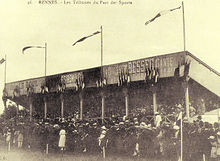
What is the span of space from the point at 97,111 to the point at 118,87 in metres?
4.10

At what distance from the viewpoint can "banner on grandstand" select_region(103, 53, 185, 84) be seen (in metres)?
17.8

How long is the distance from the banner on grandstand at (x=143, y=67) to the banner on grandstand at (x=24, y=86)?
21.7 feet

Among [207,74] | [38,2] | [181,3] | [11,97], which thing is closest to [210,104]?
[207,74]

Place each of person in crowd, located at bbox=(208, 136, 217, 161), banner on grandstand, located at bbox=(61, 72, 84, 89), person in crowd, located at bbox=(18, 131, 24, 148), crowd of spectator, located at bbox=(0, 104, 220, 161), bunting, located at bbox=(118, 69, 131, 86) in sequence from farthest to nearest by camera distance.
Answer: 1. banner on grandstand, located at bbox=(61, 72, 84, 89)
2. bunting, located at bbox=(118, 69, 131, 86)
3. person in crowd, located at bbox=(18, 131, 24, 148)
4. crowd of spectator, located at bbox=(0, 104, 220, 161)
5. person in crowd, located at bbox=(208, 136, 217, 161)

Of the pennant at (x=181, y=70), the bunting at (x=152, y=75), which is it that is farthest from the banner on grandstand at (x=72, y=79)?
the pennant at (x=181, y=70)

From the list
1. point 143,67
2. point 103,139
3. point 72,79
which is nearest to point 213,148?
point 103,139

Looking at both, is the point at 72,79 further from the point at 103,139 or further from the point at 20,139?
the point at 103,139

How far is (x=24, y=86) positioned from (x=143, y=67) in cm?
1148

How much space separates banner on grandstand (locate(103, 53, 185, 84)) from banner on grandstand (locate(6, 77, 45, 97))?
6612 millimetres

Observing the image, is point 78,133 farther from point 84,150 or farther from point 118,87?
point 118,87

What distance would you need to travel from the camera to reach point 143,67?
19.1 m

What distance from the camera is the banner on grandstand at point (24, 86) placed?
84.4 feet

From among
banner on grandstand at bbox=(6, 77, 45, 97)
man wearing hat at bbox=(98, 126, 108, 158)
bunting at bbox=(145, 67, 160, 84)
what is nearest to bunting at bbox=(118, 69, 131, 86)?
bunting at bbox=(145, 67, 160, 84)

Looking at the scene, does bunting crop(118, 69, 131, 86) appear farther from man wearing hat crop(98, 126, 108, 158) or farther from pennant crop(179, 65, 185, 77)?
man wearing hat crop(98, 126, 108, 158)
